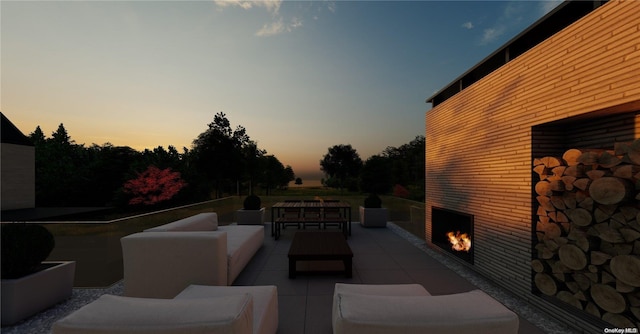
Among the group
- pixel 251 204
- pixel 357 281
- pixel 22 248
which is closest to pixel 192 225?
pixel 22 248

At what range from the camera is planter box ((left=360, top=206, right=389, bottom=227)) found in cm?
880

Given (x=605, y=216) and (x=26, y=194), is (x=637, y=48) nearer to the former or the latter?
(x=605, y=216)

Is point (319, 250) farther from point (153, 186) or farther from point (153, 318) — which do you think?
point (153, 186)

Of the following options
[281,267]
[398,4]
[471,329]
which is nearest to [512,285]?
[471,329]

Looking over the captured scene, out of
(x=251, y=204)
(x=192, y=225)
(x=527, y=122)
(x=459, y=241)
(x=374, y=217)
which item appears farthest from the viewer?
(x=251, y=204)

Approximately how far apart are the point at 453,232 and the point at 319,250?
3195mm

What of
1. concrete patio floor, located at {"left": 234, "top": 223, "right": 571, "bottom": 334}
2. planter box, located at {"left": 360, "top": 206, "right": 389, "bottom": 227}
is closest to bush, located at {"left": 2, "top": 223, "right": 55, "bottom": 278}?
concrete patio floor, located at {"left": 234, "top": 223, "right": 571, "bottom": 334}

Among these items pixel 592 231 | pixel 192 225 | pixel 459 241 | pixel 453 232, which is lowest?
pixel 459 241

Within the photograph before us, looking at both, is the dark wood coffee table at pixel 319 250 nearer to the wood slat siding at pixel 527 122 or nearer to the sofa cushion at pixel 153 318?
the wood slat siding at pixel 527 122

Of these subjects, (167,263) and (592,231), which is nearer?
(592,231)

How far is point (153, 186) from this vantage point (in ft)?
59.7

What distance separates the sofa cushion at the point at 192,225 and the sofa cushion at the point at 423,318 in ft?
12.5

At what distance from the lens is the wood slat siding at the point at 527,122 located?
7.98ft

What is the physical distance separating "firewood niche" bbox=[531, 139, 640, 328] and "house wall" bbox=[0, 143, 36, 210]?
72.4 ft
